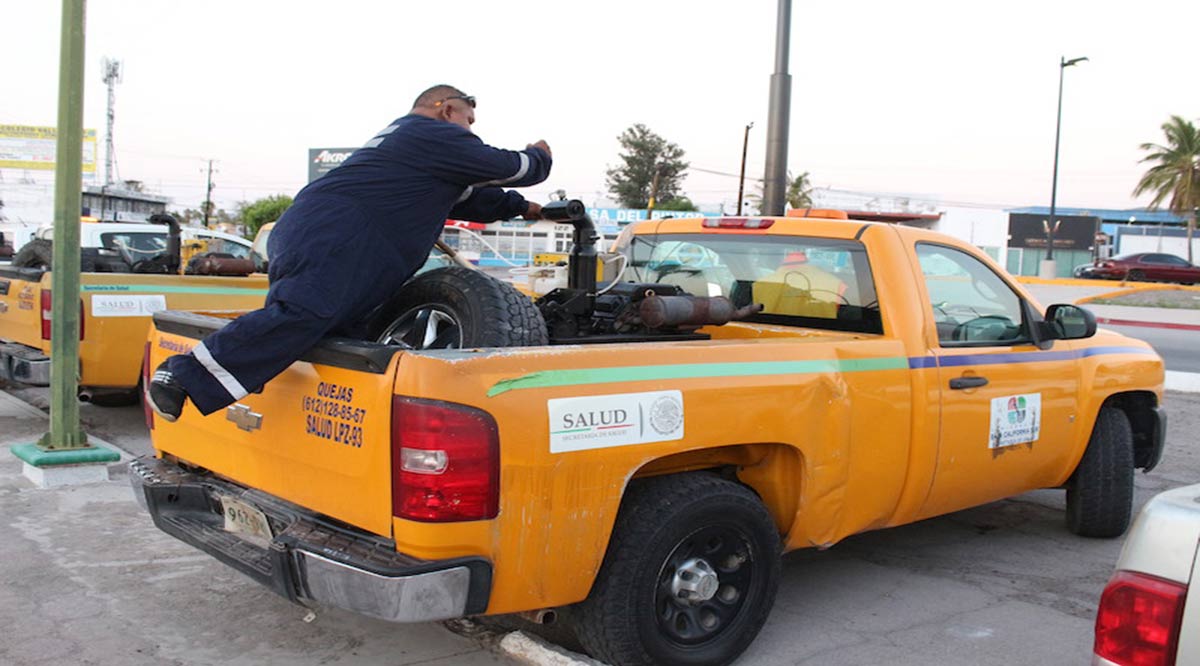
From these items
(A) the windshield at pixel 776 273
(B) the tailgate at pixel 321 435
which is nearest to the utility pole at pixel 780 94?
(A) the windshield at pixel 776 273

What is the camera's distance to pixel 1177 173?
52906mm

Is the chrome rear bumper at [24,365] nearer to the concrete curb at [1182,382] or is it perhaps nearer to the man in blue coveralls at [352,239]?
the man in blue coveralls at [352,239]

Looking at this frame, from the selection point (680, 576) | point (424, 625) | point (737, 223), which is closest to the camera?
point (680, 576)

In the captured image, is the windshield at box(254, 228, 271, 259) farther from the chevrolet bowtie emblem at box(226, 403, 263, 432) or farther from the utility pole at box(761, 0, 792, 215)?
the chevrolet bowtie emblem at box(226, 403, 263, 432)

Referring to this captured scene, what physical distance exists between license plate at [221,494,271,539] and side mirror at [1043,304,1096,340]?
368 centimetres

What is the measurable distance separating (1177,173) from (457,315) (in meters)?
58.4

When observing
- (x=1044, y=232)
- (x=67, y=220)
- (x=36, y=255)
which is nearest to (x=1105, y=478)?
(x=67, y=220)

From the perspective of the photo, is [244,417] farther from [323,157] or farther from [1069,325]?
[323,157]

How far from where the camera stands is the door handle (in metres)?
4.43

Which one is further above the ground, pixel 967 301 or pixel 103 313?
pixel 967 301

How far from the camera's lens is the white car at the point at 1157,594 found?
6.81 feet

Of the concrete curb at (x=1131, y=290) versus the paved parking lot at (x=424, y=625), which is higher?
the concrete curb at (x=1131, y=290)

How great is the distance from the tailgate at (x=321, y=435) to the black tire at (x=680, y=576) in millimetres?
809

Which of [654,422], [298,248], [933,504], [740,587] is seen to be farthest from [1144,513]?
[298,248]
